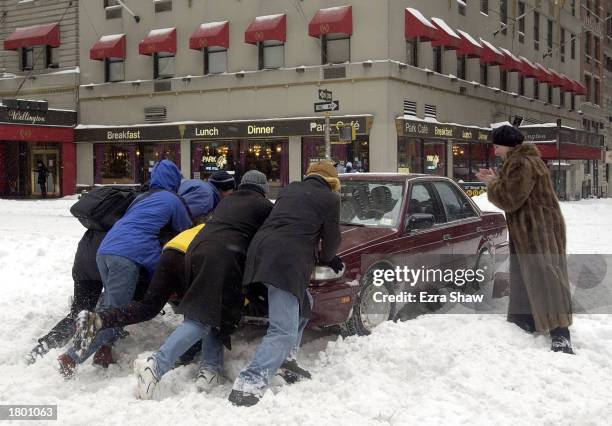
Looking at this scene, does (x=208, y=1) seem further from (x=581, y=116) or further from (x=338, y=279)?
(x=581, y=116)

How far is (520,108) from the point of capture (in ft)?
113

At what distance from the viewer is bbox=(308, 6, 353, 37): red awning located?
24.0 metres

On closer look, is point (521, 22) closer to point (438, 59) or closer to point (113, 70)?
point (438, 59)

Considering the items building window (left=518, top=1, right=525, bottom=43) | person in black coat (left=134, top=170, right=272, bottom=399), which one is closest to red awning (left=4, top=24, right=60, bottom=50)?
building window (left=518, top=1, right=525, bottom=43)

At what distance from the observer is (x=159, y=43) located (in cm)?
2714

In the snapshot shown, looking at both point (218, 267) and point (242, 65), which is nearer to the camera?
point (218, 267)

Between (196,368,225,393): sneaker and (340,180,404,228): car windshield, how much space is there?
222 cm

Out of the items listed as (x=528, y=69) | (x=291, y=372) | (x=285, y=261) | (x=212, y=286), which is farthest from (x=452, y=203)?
(x=528, y=69)

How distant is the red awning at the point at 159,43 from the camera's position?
27.1 meters

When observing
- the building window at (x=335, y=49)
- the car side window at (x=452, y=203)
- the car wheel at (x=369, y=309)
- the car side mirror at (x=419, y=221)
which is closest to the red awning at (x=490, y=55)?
the building window at (x=335, y=49)

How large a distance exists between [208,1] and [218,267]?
2460 cm

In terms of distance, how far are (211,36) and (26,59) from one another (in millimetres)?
11335

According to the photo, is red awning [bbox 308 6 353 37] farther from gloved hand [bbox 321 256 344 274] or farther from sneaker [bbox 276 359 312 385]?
sneaker [bbox 276 359 312 385]

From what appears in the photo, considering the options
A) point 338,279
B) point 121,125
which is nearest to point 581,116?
point 121,125
